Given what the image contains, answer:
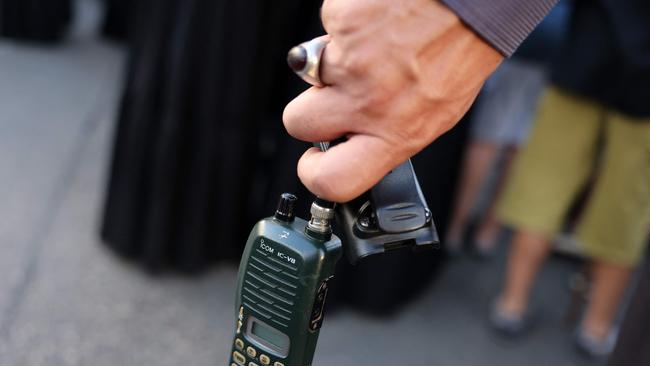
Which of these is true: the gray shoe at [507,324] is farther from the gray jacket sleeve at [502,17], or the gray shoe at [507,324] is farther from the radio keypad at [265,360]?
the gray jacket sleeve at [502,17]

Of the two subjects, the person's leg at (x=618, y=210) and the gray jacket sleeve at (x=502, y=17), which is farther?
the person's leg at (x=618, y=210)

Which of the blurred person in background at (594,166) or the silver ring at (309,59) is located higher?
the silver ring at (309,59)

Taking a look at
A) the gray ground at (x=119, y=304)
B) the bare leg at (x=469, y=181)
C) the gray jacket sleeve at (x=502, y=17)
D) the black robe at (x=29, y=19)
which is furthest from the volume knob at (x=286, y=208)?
the black robe at (x=29, y=19)

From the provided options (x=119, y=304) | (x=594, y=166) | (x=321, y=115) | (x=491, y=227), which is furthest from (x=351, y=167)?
(x=491, y=227)

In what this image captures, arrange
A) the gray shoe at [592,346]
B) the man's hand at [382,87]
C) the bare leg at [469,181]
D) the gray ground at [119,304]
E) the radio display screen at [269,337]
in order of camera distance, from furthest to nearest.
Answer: the bare leg at [469,181] < the gray shoe at [592,346] < the gray ground at [119,304] < the radio display screen at [269,337] < the man's hand at [382,87]

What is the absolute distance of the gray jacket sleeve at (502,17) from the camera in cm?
88

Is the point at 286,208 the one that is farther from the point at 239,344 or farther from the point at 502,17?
the point at 502,17

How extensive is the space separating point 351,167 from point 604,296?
2.15 metres

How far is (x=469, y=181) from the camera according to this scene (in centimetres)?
332

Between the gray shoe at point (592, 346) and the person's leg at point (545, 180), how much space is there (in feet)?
0.80

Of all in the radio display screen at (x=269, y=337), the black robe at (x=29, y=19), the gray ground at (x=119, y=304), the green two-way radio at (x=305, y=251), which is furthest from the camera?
the black robe at (x=29, y=19)

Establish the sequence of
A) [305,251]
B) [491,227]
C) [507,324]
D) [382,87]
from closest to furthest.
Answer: [382,87] < [305,251] < [507,324] < [491,227]

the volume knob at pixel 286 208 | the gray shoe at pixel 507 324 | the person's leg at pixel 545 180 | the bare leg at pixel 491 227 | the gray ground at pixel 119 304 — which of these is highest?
the volume knob at pixel 286 208

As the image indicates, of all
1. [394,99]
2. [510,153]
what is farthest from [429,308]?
[394,99]
